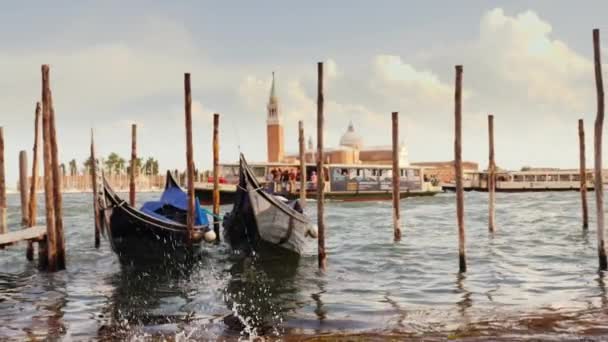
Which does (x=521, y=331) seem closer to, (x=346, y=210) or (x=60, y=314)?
(x=60, y=314)

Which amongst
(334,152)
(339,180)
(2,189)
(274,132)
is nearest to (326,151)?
(334,152)

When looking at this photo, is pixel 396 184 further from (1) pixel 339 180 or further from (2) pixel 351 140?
(2) pixel 351 140

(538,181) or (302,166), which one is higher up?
(302,166)

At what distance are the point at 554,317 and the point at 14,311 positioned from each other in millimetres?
6093

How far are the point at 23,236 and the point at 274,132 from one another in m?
63.9

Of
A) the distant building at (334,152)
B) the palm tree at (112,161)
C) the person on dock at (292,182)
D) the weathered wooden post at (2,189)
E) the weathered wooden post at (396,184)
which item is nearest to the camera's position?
the weathered wooden post at (2,189)

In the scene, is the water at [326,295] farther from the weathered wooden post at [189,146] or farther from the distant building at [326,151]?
the distant building at [326,151]

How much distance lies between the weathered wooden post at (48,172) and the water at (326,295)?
0.55 metres

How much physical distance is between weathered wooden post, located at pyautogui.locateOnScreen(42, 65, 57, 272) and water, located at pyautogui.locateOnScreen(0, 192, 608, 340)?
1.79 feet

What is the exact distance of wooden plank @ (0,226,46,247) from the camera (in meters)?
9.85

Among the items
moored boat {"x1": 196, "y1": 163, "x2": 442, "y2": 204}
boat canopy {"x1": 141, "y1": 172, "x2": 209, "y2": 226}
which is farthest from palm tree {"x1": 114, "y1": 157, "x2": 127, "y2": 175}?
boat canopy {"x1": 141, "y1": 172, "x2": 209, "y2": 226}

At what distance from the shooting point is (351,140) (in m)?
82.9

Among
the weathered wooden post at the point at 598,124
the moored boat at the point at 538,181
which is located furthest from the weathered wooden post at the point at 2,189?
the moored boat at the point at 538,181

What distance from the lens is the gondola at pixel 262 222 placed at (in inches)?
454
